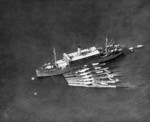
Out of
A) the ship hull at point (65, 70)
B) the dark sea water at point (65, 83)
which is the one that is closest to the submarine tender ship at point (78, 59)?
the ship hull at point (65, 70)

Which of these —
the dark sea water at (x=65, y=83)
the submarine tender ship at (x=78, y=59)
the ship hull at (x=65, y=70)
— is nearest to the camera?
the dark sea water at (x=65, y=83)

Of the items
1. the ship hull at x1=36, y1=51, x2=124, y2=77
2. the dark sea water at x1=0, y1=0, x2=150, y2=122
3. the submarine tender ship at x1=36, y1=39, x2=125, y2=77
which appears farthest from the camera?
the submarine tender ship at x1=36, y1=39, x2=125, y2=77

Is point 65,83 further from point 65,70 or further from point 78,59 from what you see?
point 78,59

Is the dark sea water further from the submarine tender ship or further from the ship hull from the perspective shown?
the submarine tender ship

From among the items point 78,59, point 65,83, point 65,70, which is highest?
point 78,59

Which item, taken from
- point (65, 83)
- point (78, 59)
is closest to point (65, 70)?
point (65, 83)

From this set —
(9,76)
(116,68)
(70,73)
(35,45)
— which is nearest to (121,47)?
(116,68)

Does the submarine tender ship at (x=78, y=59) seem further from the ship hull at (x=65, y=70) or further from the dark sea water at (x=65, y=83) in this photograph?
the dark sea water at (x=65, y=83)

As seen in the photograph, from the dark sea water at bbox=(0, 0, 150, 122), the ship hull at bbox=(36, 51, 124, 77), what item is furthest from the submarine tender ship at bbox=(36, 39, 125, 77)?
the dark sea water at bbox=(0, 0, 150, 122)
